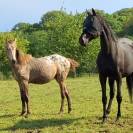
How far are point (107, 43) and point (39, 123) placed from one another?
2.74 metres

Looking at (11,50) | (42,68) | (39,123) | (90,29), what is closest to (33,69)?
(42,68)

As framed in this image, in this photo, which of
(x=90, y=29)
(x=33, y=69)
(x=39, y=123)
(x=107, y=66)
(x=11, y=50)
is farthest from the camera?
(x=33, y=69)

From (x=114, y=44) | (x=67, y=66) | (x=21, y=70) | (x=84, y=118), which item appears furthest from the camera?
(x=67, y=66)

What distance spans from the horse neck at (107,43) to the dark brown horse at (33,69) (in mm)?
3327

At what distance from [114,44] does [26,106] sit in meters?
4.03

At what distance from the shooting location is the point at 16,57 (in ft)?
40.4

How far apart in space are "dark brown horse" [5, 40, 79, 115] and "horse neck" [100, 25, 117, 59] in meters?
3.33

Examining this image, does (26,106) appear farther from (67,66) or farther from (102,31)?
(102,31)

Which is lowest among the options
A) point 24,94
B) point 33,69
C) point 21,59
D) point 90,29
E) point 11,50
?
point 24,94

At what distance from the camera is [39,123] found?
10.3 meters

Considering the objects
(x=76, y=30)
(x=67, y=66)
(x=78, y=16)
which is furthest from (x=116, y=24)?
(x=67, y=66)

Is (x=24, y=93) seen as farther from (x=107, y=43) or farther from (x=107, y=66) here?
(x=107, y=43)

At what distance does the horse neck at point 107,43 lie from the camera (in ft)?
31.8

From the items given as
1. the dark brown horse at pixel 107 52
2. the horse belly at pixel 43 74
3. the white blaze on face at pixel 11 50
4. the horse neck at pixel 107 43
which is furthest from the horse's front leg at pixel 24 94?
the horse neck at pixel 107 43
